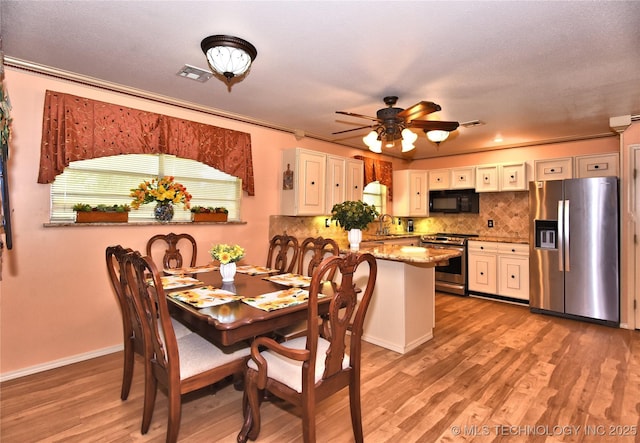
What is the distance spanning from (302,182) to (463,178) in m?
2.89

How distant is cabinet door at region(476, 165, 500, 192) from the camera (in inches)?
203

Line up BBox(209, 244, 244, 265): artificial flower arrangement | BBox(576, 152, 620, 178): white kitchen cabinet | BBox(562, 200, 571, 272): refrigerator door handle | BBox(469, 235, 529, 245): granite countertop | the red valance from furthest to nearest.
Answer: BBox(469, 235, 529, 245): granite countertop → BBox(576, 152, 620, 178): white kitchen cabinet → BBox(562, 200, 571, 272): refrigerator door handle → the red valance → BBox(209, 244, 244, 265): artificial flower arrangement

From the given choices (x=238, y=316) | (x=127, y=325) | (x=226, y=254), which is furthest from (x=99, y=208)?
(x=238, y=316)

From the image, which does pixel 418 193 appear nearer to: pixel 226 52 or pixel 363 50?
pixel 363 50

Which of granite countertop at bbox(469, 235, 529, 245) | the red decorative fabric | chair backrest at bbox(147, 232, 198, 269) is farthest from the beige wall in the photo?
granite countertop at bbox(469, 235, 529, 245)

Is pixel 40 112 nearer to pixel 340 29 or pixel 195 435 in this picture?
pixel 340 29

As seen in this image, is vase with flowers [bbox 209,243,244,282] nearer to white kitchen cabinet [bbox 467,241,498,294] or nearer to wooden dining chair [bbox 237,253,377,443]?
wooden dining chair [bbox 237,253,377,443]

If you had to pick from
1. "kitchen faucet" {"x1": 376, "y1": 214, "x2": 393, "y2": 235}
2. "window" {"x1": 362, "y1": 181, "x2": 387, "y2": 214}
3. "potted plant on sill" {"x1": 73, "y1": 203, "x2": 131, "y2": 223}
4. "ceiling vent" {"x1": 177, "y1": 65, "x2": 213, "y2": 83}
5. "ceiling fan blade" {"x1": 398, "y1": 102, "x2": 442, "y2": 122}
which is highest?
"ceiling vent" {"x1": 177, "y1": 65, "x2": 213, "y2": 83}

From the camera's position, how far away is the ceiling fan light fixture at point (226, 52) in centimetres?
216

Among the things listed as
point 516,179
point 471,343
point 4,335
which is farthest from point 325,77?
point 516,179

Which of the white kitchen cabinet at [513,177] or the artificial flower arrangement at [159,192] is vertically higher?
the white kitchen cabinet at [513,177]

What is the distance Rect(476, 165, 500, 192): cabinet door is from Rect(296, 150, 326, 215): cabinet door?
102 inches

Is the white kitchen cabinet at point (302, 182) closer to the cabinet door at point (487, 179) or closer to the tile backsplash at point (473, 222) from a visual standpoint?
the tile backsplash at point (473, 222)

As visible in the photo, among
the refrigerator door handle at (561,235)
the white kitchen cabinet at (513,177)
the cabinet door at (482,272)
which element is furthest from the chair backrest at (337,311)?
the white kitchen cabinet at (513,177)
